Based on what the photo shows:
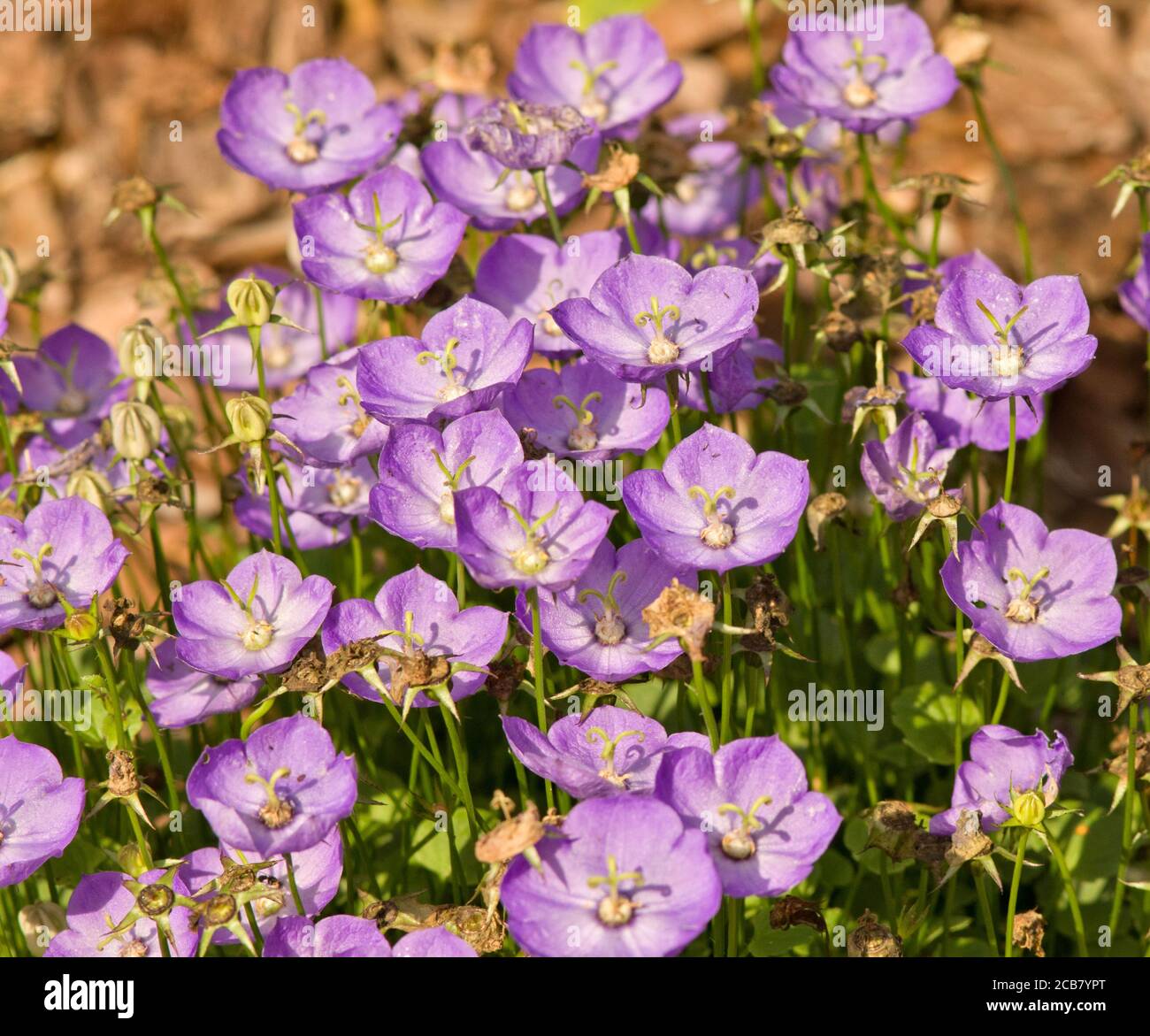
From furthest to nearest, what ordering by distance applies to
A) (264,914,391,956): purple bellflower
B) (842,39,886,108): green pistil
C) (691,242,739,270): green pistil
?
(842,39,886,108): green pistil → (691,242,739,270): green pistil → (264,914,391,956): purple bellflower

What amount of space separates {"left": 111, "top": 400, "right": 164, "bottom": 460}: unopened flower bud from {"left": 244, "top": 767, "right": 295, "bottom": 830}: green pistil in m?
0.99

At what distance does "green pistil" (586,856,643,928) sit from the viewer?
8.97ft

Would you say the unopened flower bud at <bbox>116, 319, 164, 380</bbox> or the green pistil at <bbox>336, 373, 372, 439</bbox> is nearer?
the green pistil at <bbox>336, 373, 372, 439</bbox>

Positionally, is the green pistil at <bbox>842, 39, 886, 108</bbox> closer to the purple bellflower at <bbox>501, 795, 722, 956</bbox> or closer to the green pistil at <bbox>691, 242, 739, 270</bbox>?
the green pistil at <bbox>691, 242, 739, 270</bbox>

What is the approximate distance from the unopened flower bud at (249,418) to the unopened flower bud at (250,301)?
31 centimetres

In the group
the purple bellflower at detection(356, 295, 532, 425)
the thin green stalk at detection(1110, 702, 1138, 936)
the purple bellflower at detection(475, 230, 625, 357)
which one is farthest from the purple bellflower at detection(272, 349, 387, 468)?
the thin green stalk at detection(1110, 702, 1138, 936)

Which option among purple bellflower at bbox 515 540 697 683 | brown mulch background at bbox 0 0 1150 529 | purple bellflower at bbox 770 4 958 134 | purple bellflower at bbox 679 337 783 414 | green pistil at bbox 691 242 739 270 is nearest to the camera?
purple bellflower at bbox 515 540 697 683

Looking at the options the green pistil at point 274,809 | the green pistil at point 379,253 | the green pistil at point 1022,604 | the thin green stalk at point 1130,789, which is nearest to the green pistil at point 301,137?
the green pistil at point 379,253

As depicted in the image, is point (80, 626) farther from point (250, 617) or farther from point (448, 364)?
point (448, 364)

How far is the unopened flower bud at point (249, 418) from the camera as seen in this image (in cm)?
320

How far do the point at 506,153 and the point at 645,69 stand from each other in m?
1.20

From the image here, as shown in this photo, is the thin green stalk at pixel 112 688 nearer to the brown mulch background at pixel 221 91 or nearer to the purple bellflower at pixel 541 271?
the purple bellflower at pixel 541 271

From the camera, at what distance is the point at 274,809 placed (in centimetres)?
307

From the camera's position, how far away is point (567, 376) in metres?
3.63
